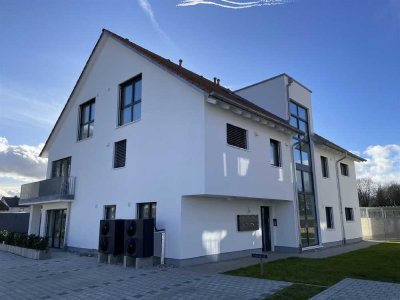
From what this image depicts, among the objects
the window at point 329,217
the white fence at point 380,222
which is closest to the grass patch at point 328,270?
the window at point 329,217

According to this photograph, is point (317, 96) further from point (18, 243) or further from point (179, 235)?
point (18, 243)

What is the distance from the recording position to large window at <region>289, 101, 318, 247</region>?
52.6 feet

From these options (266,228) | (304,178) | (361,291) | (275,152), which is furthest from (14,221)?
(361,291)

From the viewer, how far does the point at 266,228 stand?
1548 cm

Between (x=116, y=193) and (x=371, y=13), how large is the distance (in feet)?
41.6

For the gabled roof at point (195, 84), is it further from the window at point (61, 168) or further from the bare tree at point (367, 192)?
the bare tree at point (367, 192)

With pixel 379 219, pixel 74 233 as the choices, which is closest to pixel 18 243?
A: pixel 74 233

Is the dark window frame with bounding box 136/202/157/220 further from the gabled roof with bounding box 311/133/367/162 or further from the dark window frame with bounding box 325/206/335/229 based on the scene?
the dark window frame with bounding box 325/206/335/229

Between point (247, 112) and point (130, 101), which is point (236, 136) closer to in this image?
point (247, 112)

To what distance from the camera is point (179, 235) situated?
10.9 metres

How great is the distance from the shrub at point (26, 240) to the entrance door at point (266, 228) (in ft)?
32.1

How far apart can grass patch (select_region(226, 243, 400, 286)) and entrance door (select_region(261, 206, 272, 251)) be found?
9.53ft

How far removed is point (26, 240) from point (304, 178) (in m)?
14.1

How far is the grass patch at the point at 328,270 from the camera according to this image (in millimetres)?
8523
